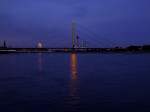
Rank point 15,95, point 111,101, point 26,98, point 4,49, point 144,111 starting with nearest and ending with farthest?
point 144,111
point 111,101
point 26,98
point 15,95
point 4,49

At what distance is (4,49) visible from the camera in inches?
6073

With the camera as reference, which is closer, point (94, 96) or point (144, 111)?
point (144, 111)

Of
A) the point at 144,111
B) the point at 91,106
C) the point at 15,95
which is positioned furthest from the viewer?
the point at 15,95

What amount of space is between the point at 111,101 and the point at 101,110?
77.5 inches

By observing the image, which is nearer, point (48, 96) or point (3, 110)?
point (3, 110)

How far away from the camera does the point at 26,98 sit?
1620 centimetres

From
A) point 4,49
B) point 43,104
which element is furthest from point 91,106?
point 4,49

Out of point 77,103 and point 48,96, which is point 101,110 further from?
point 48,96

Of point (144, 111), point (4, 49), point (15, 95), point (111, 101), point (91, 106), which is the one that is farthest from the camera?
point (4, 49)

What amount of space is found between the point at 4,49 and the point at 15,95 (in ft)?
459

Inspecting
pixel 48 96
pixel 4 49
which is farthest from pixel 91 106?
Answer: pixel 4 49

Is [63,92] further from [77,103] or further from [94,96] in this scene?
[77,103]

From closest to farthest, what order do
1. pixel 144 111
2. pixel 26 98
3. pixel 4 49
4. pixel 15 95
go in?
pixel 144 111 → pixel 26 98 → pixel 15 95 → pixel 4 49

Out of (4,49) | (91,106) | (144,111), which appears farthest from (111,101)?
(4,49)
